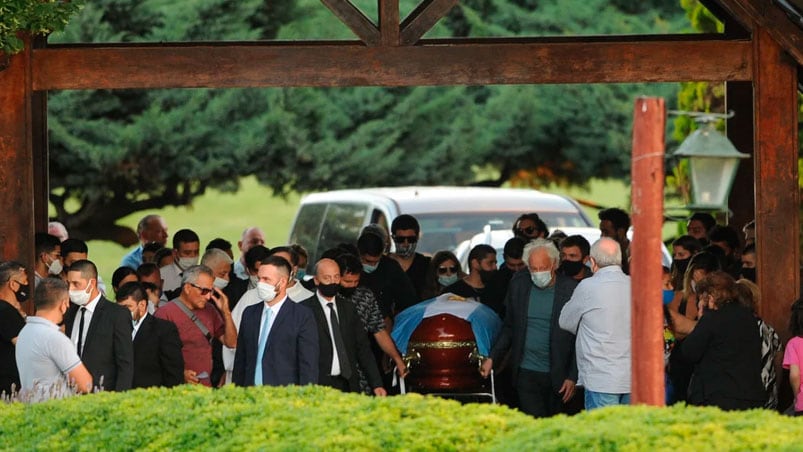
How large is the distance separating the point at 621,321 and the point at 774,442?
185 inches

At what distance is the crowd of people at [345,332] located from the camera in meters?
10.5

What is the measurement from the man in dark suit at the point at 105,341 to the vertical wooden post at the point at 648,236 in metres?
4.01

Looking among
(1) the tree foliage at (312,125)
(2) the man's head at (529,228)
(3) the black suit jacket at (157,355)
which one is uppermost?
(1) the tree foliage at (312,125)

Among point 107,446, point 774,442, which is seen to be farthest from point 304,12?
point 774,442

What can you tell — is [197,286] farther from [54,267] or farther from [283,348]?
[54,267]

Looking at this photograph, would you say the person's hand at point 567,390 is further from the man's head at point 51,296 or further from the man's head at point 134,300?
the man's head at point 51,296

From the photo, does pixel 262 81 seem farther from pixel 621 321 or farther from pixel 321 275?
pixel 621 321

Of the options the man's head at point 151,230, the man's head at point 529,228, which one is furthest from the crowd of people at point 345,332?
the man's head at point 151,230

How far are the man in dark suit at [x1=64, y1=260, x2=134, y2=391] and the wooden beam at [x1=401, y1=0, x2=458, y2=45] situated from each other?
9.96ft

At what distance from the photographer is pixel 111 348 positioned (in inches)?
414

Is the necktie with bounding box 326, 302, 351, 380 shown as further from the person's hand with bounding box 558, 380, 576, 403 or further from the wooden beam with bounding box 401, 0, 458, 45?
the wooden beam with bounding box 401, 0, 458, 45

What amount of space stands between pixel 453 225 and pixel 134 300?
8.76m

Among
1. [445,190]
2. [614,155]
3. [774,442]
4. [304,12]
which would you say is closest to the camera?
[774,442]

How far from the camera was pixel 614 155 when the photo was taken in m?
32.1
